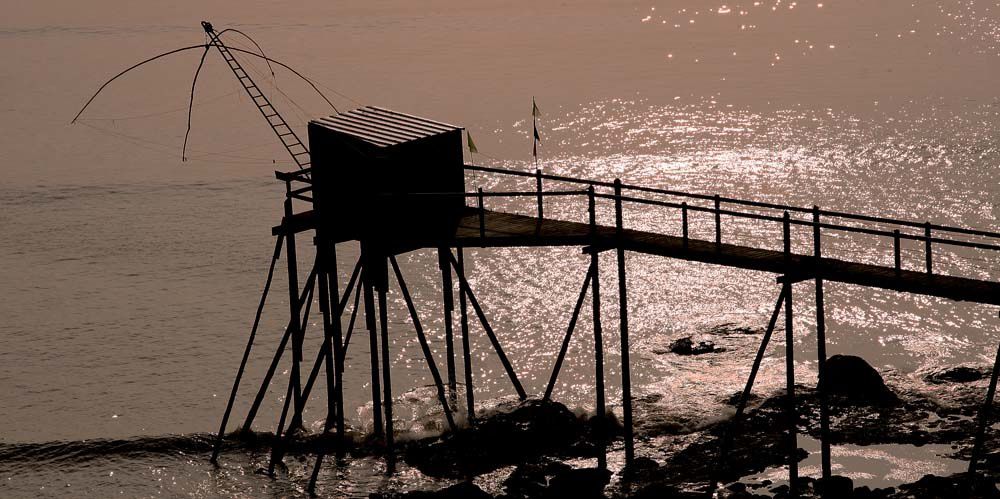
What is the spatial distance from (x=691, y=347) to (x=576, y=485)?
12751 mm

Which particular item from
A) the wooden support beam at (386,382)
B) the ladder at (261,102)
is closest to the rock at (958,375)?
the wooden support beam at (386,382)

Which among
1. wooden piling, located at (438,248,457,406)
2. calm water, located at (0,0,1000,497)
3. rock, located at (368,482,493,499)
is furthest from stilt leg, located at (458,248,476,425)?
rock, located at (368,482,493,499)

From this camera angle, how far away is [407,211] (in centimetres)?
3234

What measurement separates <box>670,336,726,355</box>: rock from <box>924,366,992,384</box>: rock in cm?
615

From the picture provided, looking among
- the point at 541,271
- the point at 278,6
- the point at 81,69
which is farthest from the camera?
the point at 278,6

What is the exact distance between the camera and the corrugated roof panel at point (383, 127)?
32.2m

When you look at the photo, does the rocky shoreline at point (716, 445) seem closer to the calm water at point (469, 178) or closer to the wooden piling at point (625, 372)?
the wooden piling at point (625, 372)

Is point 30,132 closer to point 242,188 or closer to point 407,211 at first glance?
point 242,188

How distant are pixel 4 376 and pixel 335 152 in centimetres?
1816

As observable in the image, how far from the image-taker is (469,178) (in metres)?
63.8

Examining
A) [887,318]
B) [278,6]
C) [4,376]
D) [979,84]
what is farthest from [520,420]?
[278,6]

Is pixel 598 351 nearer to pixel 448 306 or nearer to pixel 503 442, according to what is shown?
pixel 503 442

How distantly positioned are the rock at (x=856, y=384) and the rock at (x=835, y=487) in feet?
19.7

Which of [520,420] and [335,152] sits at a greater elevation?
[335,152]
